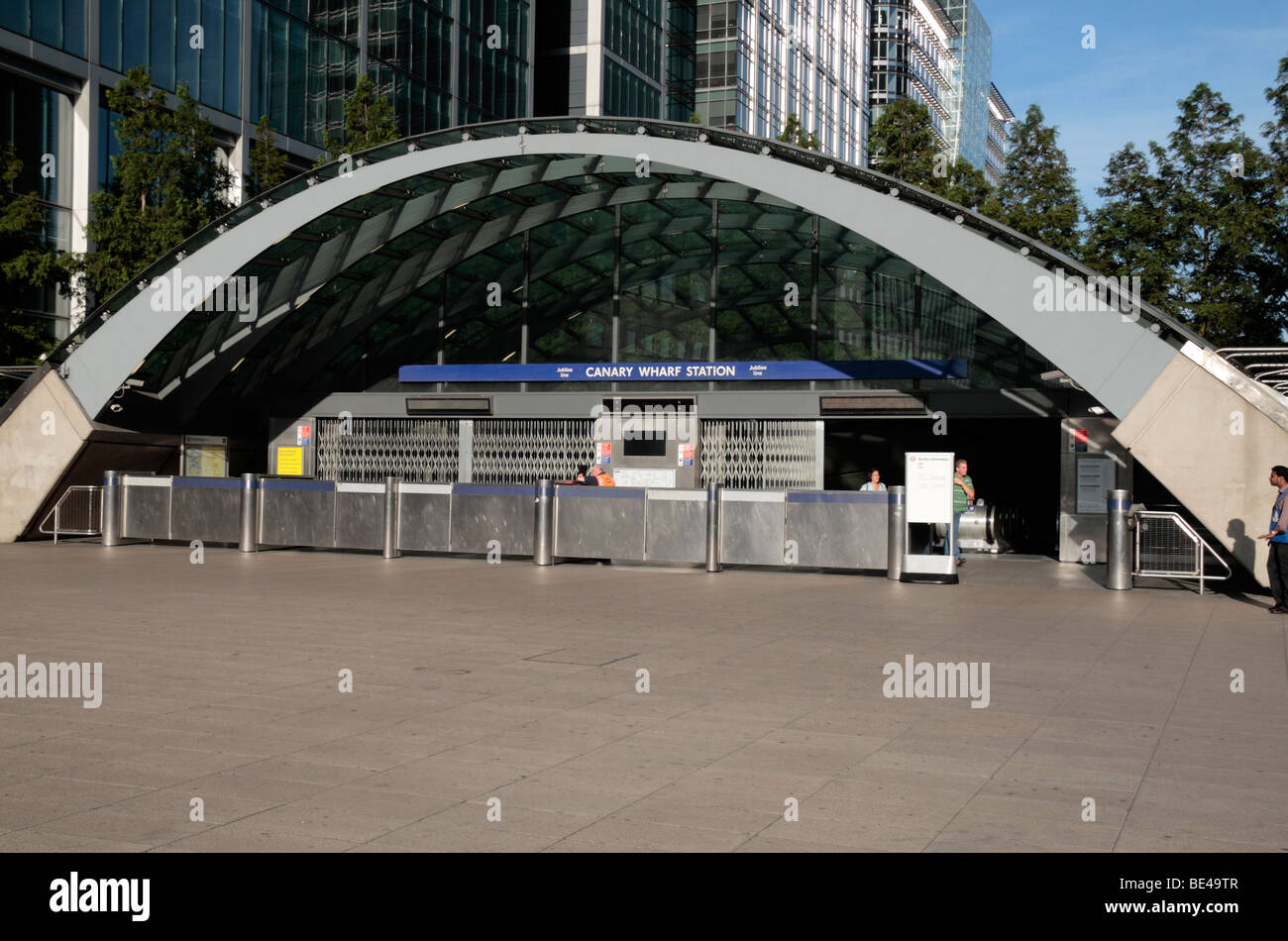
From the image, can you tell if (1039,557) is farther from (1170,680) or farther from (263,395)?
(263,395)

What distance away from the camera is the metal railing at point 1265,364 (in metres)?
15.1

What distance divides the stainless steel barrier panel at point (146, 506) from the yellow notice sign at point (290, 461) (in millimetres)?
4177

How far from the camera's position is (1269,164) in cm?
2484

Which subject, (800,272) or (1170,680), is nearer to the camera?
(1170,680)

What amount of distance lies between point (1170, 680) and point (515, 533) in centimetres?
1165

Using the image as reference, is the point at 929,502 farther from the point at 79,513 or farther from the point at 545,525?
the point at 79,513

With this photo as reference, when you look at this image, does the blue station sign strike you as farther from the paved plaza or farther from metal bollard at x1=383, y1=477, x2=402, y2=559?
the paved plaza

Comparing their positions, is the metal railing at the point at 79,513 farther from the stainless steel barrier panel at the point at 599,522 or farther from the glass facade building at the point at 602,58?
the glass facade building at the point at 602,58

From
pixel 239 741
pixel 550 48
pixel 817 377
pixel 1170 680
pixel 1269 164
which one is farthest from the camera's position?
pixel 550 48

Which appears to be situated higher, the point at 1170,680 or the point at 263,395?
the point at 263,395

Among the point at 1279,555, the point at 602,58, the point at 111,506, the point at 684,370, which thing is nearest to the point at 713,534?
the point at 684,370

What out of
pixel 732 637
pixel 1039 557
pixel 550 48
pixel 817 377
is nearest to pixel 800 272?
pixel 817 377


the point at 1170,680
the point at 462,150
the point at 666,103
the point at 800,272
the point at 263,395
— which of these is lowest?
the point at 1170,680

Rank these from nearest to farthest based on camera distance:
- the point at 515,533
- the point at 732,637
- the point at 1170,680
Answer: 1. the point at 1170,680
2. the point at 732,637
3. the point at 515,533
